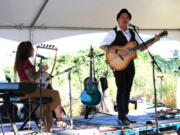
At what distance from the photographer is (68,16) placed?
5.70 meters

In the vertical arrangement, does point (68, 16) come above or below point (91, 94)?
above

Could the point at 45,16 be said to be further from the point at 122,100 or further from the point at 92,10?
the point at 122,100

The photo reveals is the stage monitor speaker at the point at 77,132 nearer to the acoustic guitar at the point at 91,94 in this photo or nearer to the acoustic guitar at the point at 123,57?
the acoustic guitar at the point at 123,57

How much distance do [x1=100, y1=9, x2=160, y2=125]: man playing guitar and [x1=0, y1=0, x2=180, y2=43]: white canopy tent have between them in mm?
1300

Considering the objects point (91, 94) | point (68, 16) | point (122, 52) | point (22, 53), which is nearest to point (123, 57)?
point (122, 52)

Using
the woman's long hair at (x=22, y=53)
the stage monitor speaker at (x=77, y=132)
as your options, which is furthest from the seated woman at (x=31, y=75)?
the stage monitor speaker at (x=77, y=132)

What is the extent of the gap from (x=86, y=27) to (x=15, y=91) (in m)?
3.29

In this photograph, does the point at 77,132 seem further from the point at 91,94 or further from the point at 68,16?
the point at 68,16

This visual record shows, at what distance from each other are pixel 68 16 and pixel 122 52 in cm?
176

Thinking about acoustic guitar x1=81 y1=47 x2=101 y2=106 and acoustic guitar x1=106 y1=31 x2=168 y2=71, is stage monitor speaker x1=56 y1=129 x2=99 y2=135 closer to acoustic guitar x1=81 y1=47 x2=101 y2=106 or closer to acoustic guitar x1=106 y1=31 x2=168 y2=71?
acoustic guitar x1=106 y1=31 x2=168 y2=71

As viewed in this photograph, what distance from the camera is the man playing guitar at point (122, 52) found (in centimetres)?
430

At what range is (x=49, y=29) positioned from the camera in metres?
5.69

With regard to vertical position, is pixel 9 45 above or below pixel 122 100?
above

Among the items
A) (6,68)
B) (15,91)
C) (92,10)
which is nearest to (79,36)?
(92,10)
